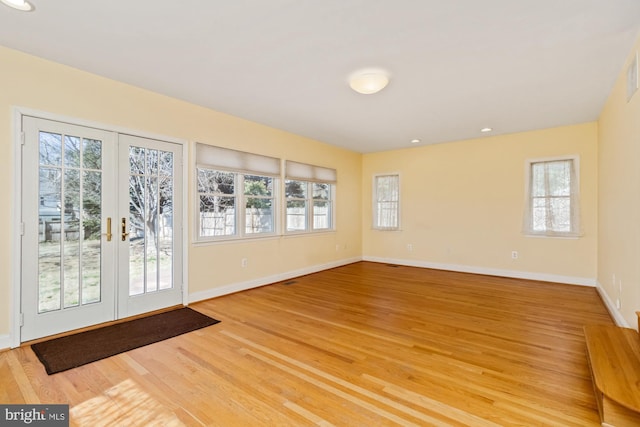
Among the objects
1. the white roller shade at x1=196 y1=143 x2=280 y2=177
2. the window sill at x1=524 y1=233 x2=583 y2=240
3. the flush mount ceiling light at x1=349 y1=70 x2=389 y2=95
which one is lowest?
the window sill at x1=524 y1=233 x2=583 y2=240

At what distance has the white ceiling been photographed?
2.13 m

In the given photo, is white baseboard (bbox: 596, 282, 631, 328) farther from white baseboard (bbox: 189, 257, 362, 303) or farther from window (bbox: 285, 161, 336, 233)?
window (bbox: 285, 161, 336, 233)

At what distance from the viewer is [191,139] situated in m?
3.97

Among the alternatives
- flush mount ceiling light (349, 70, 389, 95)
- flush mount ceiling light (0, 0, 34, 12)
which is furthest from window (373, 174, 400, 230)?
flush mount ceiling light (0, 0, 34, 12)

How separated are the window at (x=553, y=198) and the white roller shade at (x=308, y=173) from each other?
356cm

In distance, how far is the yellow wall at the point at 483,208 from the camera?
15.9 feet

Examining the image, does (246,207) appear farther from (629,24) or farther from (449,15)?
(629,24)

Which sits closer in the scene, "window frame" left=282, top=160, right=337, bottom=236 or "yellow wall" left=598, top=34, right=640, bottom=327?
"yellow wall" left=598, top=34, right=640, bottom=327

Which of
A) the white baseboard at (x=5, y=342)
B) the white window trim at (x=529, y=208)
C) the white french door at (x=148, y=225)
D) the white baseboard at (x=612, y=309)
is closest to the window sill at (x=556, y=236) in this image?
the white window trim at (x=529, y=208)

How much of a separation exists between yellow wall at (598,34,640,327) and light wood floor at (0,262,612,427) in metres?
0.51

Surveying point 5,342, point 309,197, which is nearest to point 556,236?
point 309,197

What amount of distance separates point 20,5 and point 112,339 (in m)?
2.71

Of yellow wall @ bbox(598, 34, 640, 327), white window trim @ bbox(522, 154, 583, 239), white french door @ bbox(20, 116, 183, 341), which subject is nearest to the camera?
yellow wall @ bbox(598, 34, 640, 327)

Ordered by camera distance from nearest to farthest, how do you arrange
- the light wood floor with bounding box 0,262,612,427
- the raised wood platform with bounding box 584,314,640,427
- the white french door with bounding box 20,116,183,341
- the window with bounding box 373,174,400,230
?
the raised wood platform with bounding box 584,314,640,427
the light wood floor with bounding box 0,262,612,427
the white french door with bounding box 20,116,183,341
the window with bounding box 373,174,400,230
